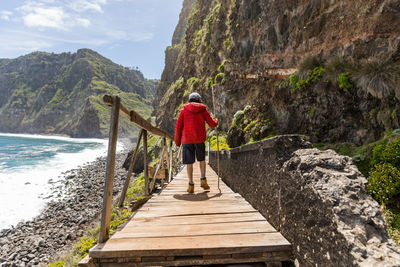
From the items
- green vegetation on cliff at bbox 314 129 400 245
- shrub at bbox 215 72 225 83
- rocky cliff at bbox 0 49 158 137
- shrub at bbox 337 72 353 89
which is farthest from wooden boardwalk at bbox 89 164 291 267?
rocky cliff at bbox 0 49 158 137

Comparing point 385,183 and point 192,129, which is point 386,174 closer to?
point 385,183

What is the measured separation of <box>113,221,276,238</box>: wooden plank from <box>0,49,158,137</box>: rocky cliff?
9711 centimetres

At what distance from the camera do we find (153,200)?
372 cm

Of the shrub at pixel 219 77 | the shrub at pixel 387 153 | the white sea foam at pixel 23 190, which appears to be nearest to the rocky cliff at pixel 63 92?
the white sea foam at pixel 23 190

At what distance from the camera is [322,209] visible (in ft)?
4.79

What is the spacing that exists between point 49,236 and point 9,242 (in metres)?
1.87

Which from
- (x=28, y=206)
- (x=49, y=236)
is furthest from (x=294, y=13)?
(x=28, y=206)

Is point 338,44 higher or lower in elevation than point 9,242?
higher

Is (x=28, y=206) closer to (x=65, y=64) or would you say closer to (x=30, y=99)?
(x=30, y=99)

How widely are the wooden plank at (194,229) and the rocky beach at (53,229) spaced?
991 cm

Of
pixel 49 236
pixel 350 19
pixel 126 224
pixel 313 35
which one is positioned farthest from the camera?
pixel 49 236

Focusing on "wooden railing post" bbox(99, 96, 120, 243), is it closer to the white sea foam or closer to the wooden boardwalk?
the wooden boardwalk

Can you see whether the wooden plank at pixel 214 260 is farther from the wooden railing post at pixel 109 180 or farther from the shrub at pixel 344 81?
the shrub at pixel 344 81

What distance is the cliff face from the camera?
22.1ft
